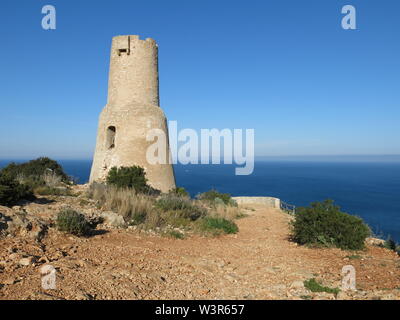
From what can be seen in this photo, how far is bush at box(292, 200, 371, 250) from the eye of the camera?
704 cm

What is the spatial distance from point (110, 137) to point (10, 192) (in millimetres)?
7032

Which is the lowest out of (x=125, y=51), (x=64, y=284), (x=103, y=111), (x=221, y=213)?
(x=221, y=213)

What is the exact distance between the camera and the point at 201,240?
301 inches

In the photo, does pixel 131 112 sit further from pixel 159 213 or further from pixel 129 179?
pixel 159 213

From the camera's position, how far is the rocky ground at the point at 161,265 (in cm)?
382

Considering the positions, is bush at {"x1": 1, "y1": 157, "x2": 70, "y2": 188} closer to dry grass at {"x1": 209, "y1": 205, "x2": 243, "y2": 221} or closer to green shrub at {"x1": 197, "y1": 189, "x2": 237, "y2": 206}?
dry grass at {"x1": 209, "y1": 205, "x2": 243, "y2": 221}

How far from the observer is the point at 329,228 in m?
7.30

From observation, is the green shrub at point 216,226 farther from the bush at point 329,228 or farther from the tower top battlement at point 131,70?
the tower top battlement at point 131,70

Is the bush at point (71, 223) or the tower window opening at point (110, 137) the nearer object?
the bush at point (71, 223)

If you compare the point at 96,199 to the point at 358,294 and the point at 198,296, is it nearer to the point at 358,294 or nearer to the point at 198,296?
the point at 198,296

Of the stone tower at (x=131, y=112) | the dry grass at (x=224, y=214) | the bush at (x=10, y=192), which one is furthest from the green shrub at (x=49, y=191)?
the dry grass at (x=224, y=214)

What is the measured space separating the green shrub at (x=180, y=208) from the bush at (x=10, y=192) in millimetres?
3704

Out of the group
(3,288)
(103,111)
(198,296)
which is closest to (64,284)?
(3,288)

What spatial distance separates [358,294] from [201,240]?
4.18m
